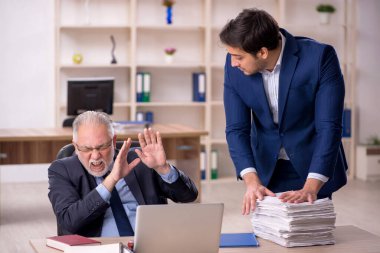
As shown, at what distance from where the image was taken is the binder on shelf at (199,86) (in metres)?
8.39

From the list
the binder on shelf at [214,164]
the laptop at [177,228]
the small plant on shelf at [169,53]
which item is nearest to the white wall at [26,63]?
the small plant on shelf at [169,53]

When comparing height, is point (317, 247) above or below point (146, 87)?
below

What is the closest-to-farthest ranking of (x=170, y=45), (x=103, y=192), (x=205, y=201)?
(x=103, y=192)
(x=205, y=201)
(x=170, y=45)

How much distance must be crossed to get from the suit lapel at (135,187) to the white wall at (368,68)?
6323 mm

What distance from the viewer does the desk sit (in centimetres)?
616

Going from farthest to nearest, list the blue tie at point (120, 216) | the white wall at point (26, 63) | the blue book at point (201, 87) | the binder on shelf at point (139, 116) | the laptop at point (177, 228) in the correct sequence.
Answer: the blue book at point (201, 87) < the binder on shelf at point (139, 116) < the white wall at point (26, 63) < the blue tie at point (120, 216) < the laptop at point (177, 228)

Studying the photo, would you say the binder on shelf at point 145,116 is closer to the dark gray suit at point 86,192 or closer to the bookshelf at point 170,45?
the bookshelf at point 170,45

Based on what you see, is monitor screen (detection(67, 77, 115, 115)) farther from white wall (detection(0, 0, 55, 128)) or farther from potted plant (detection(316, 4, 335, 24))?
potted plant (detection(316, 4, 335, 24))

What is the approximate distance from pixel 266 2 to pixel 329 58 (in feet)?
19.6

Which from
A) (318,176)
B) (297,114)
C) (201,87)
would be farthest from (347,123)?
(318,176)

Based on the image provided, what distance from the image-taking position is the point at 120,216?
9.87ft

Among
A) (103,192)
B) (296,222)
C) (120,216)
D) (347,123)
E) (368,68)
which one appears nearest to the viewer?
(296,222)

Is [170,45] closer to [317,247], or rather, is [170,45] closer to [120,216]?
[120,216]

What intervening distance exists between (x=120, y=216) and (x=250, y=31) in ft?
3.03
